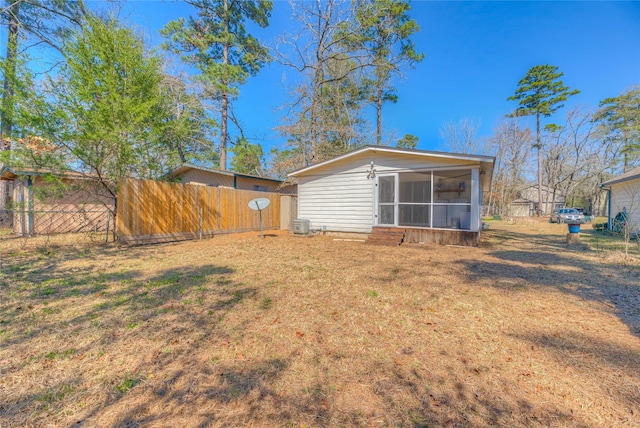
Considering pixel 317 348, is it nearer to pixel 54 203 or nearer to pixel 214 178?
pixel 54 203

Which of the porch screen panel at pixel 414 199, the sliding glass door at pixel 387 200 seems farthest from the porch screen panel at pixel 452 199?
the sliding glass door at pixel 387 200

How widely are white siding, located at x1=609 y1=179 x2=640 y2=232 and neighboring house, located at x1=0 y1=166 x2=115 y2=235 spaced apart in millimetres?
17893

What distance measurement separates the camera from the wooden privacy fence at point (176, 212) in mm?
7574

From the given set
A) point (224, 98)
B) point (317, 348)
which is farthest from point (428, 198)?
point (224, 98)

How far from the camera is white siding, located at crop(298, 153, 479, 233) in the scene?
9211mm

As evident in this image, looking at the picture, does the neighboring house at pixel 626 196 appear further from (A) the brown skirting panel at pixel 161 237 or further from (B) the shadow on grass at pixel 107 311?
(A) the brown skirting panel at pixel 161 237

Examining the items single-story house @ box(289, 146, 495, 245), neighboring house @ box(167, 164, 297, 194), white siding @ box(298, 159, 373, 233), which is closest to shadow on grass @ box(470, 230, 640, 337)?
single-story house @ box(289, 146, 495, 245)

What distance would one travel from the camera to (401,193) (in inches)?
371

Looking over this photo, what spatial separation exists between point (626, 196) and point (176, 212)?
18.9 metres

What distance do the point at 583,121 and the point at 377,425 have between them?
131 feet

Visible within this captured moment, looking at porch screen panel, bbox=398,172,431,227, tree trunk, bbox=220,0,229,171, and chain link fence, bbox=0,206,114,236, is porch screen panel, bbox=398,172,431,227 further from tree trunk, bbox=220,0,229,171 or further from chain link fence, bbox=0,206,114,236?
tree trunk, bbox=220,0,229,171

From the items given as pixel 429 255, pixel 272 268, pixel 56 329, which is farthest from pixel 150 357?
pixel 429 255

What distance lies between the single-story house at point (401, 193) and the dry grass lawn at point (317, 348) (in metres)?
3.70

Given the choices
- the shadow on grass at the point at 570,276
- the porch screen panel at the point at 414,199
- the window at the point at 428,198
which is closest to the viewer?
the shadow on grass at the point at 570,276
